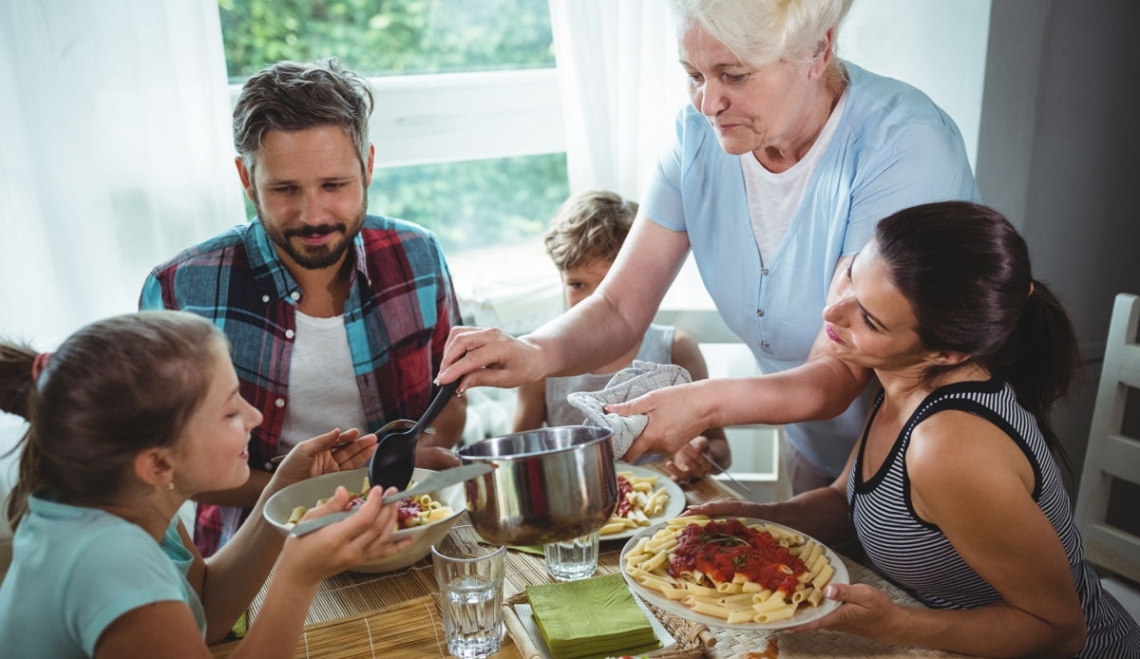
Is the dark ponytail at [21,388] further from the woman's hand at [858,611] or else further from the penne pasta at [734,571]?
the woman's hand at [858,611]

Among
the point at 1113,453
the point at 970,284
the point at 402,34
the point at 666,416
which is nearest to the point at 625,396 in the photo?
the point at 666,416

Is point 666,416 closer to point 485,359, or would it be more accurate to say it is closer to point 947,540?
point 485,359

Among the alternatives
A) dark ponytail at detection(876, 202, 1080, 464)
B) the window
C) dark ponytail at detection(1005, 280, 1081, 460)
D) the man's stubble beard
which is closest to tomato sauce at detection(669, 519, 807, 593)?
dark ponytail at detection(876, 202, 1080, 464)

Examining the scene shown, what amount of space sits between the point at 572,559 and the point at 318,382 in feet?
2.59

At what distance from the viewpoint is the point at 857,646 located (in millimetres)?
1257

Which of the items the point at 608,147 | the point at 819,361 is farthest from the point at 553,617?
the point at 608,147

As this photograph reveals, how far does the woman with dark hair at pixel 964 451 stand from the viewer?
1.28 metres

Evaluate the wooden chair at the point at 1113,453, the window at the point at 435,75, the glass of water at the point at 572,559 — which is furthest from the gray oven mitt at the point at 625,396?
the window at the point at 435,75

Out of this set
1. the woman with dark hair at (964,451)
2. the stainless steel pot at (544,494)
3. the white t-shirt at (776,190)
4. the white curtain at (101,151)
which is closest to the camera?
the stainless steel pot at (544,494)

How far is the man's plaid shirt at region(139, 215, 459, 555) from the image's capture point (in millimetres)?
1885

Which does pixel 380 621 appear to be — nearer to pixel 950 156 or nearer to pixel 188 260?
pixel 188 260

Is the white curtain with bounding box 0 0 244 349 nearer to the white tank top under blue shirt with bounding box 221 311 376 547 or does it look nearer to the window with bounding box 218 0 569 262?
the window with bounding box 218 0 569 262

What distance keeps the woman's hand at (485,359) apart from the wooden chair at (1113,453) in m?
Answer: 1.16

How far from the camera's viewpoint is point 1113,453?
6.19 feet
